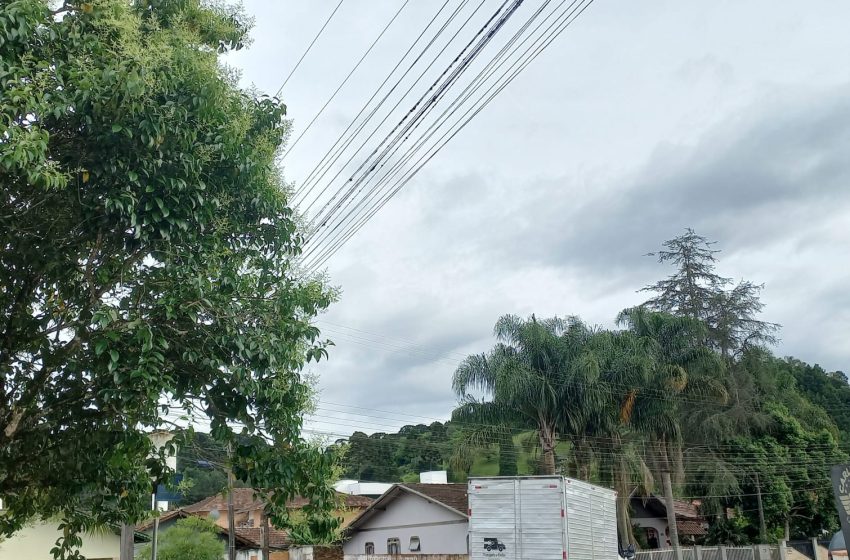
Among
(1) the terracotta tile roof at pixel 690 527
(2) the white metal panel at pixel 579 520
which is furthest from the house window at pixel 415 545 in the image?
(1) the terracotta tile roof at pixel 690 527

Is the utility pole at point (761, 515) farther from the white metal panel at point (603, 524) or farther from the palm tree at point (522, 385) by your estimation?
the white metal panel at point (603, 524)

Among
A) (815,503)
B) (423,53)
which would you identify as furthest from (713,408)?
(423,53)

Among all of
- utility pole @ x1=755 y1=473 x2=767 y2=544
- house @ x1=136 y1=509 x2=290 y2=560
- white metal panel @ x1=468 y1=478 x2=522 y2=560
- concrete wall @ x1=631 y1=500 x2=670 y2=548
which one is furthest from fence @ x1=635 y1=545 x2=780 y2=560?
house @ x1=136 y1=509 x2=290 y2=560

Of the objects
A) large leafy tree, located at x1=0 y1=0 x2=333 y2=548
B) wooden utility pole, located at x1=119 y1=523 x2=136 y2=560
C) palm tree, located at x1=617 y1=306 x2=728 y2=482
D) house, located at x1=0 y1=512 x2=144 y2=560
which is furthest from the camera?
palm tree, located at x1=617 y1=306 x2=728 y2=482

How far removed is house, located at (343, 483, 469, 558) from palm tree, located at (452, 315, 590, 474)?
3.06 meters

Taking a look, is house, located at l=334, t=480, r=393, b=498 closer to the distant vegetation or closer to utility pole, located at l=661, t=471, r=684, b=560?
the distant vegetation

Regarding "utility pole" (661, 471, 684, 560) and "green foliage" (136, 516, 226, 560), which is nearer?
"green foliage" (136, 516, 226, 560)

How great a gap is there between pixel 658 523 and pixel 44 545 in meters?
34.4

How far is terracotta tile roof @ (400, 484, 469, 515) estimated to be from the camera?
33.8 metres

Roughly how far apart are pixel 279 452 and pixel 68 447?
2591mm

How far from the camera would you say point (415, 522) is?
116 ft

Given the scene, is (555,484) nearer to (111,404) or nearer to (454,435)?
(111,404)

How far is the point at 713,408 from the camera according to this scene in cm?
4266

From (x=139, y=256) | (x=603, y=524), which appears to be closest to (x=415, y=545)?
(x=603, y=524)
